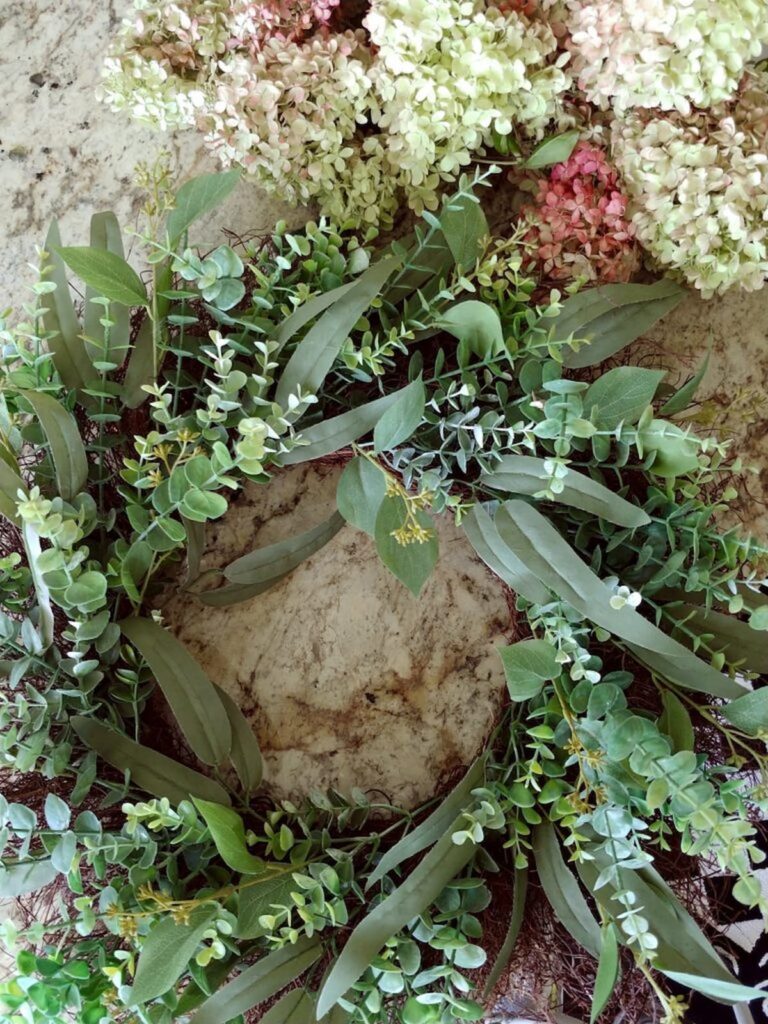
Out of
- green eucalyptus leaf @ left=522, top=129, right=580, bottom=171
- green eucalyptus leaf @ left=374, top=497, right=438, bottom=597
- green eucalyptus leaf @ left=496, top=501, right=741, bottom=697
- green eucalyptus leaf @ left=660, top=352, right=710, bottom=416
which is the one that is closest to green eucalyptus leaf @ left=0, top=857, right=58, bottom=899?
green eucalyptus leaf @ left=374, top=497, right=438, bottom=597

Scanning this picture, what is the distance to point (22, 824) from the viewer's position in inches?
30.0

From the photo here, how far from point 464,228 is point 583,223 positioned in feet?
0.47

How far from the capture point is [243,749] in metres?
0.90

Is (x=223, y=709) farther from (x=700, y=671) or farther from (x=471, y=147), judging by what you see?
(x=471, y=147)

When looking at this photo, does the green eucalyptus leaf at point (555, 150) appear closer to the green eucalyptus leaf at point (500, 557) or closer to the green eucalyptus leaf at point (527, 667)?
the green eucalyptus leaf at point (500, 557)

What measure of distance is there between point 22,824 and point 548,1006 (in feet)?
1.96

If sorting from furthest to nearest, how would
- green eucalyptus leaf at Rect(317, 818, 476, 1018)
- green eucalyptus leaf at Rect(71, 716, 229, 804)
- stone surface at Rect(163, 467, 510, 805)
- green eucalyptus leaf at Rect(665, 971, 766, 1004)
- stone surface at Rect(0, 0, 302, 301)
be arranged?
stone surface at Rect(0, 0, 302, 301), stone surface at Rect(163, 467, 510, 805), green eucalyptus leaf at Rect(71, 716, 229, 804), green eucalyptus leaf at Rect(317, 818, 476, 1018), green eucalyptus leaf at Rect(665, 971, 766, 1004)

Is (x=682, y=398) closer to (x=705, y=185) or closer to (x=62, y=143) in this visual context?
(x=705, y=185)

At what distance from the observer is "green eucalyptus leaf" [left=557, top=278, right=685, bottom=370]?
0.88 metres

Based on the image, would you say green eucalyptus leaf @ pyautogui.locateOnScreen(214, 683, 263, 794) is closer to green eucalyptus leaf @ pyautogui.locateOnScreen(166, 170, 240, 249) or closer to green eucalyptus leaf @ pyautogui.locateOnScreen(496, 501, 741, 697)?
green eucalyptus leaf @ pyautogui.locateOnScreen(496, 501, 741, 697)

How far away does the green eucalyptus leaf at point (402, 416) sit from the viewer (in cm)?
77

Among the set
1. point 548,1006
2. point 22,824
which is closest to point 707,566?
point 548,1006

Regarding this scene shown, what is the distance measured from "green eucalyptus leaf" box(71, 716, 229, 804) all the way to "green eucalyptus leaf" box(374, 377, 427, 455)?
390mm

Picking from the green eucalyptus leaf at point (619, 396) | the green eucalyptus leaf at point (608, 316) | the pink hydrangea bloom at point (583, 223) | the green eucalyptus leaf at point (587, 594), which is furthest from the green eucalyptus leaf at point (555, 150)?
the green eucalyptus leaf at point (587, 594)
